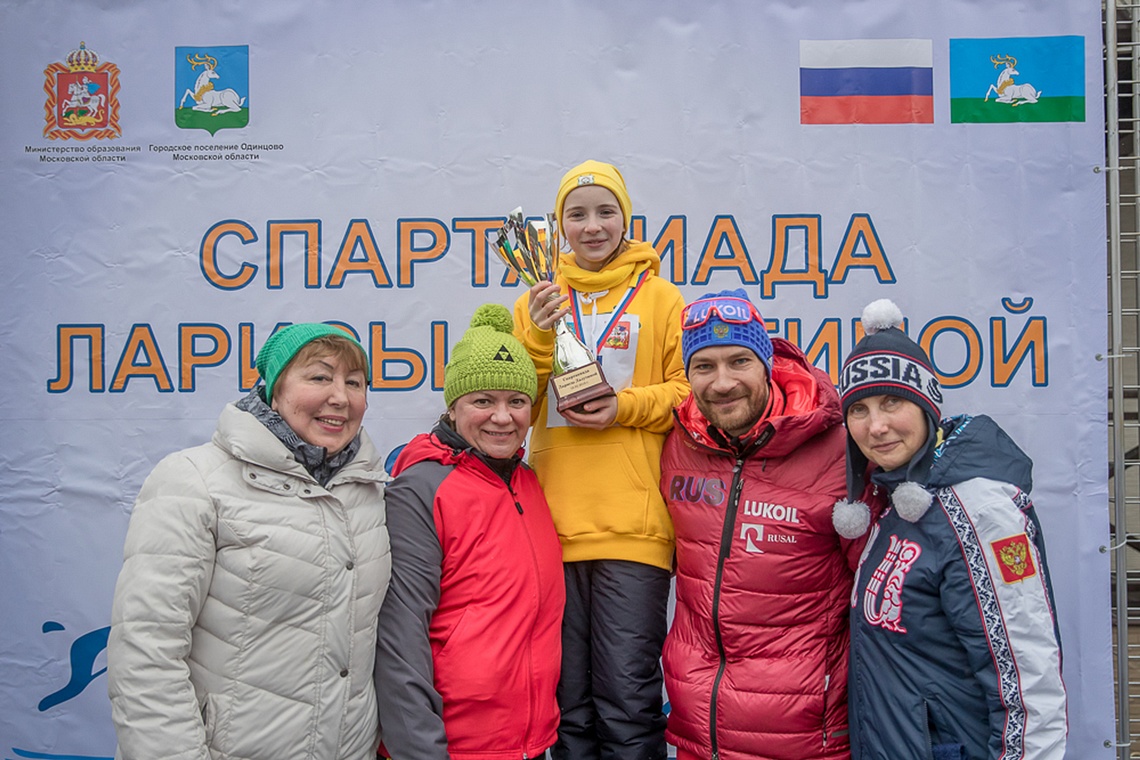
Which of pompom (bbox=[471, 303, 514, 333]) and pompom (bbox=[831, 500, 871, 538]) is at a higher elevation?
pompom (bbox=[471, 303, 514, 333])

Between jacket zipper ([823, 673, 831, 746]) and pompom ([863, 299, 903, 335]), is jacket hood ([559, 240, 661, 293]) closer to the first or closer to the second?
pompom ([863, 299, 903, 335])

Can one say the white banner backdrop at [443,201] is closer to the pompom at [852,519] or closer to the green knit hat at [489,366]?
the green knit hat at [489,366]

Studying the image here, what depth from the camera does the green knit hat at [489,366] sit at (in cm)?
222

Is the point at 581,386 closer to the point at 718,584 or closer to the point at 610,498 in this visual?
the point at 610,498

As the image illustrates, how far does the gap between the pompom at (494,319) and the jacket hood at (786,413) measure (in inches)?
20.6

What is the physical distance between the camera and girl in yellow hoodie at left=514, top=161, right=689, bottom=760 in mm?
2391

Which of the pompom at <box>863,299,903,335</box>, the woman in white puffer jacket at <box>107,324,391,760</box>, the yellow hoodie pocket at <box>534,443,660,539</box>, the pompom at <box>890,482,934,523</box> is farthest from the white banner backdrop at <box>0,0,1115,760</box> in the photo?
the pompom at <box>890,482,934,523</box>

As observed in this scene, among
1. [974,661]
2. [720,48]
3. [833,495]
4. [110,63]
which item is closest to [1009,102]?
[720,48]

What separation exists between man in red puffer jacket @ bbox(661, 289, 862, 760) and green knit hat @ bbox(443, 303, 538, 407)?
44 centimetres

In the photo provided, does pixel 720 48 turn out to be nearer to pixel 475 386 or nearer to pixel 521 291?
pixel 521 291

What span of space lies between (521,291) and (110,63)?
1.96m

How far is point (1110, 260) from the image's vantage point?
348 centimetres

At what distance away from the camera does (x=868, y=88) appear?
3.49m

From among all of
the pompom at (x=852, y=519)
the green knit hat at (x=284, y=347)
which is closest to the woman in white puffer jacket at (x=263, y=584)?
the green knit hat at (x=284, y=347)
